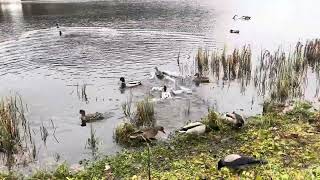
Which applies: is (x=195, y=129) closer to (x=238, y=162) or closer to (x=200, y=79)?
(x=238, y=162)

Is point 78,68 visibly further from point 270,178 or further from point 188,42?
point 270,178

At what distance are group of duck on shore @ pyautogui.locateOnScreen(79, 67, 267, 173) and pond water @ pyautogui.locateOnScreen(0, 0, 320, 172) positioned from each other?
0.50 m

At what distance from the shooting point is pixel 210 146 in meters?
12.8

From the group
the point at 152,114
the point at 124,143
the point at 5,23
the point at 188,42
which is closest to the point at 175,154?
the point at 124,143

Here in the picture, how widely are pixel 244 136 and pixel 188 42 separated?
1773cm

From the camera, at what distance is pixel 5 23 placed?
40.2 metres

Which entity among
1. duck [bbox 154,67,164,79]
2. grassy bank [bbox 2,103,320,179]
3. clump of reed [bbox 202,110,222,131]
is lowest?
grassy bank [bbox 2,103,320,179]

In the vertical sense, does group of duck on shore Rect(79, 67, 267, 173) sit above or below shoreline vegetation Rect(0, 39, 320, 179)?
above

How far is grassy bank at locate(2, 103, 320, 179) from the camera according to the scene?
10266 millimetres

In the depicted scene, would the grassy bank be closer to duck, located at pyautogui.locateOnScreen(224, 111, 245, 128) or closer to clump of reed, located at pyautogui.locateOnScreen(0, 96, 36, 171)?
duck, located at pyautogui.locateOnScreen(224, 111, 245, 128)

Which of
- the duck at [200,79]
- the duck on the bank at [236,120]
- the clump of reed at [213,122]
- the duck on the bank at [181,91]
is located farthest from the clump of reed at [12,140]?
the duck at [200,79]

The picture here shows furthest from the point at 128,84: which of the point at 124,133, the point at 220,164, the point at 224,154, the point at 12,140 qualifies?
the point at 220,164

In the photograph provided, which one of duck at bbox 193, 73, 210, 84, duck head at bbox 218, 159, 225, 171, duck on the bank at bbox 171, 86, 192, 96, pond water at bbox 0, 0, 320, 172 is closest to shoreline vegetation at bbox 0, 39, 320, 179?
duck head at bbox 218, 159, 225, 171

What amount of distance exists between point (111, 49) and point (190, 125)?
51.9 ft
